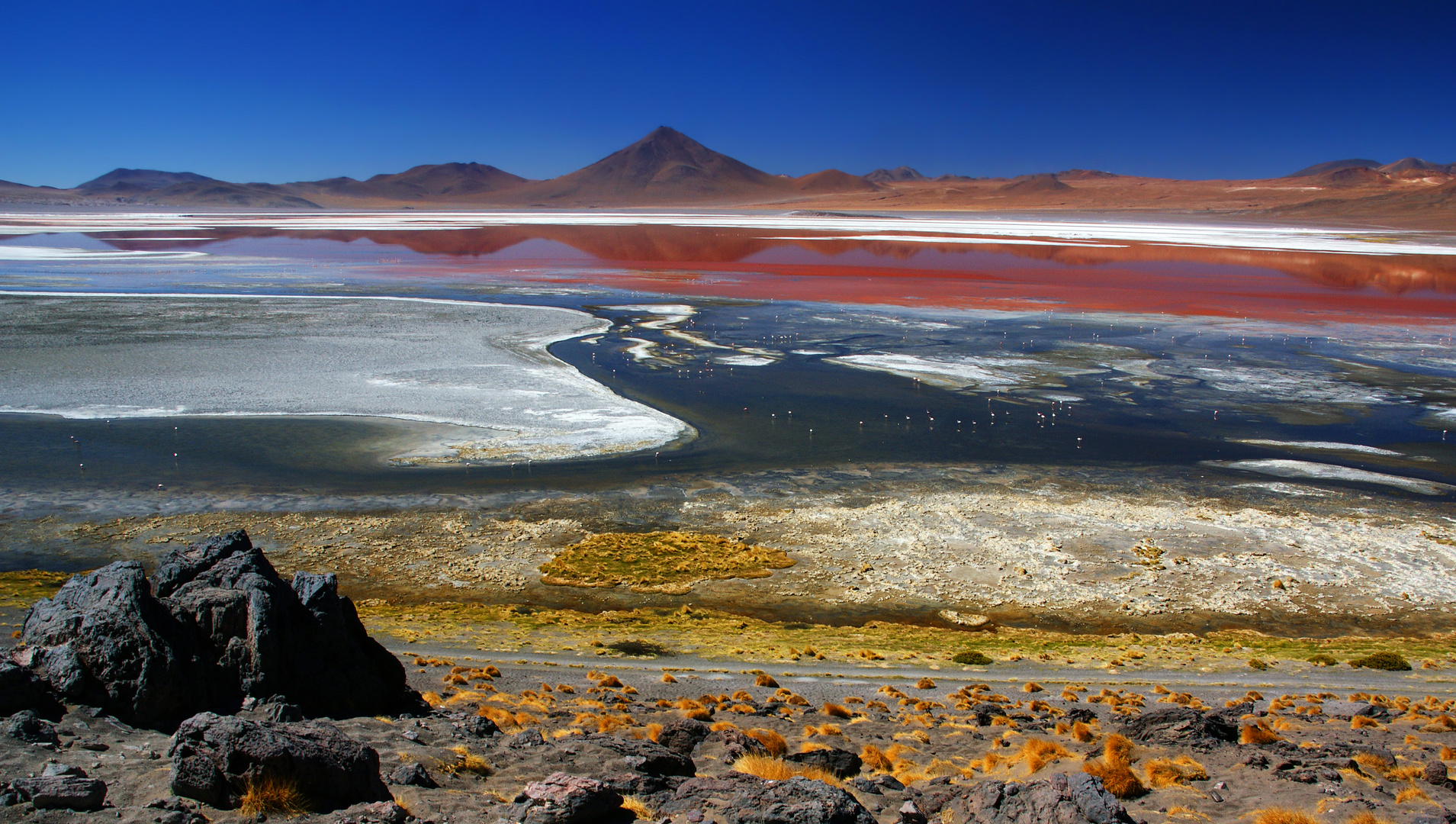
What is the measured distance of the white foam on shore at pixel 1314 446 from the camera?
61.8 feet

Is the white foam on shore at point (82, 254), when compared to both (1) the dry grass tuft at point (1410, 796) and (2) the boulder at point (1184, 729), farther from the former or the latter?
(1) the dry grass tuft at point (1410, 796)

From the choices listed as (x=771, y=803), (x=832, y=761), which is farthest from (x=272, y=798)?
(x=832, y=761)

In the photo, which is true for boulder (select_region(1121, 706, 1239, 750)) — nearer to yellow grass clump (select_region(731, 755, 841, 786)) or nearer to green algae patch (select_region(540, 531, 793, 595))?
yellow grass clump (select_region(731, 755, 841, 786))

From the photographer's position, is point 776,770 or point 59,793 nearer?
point 59,793

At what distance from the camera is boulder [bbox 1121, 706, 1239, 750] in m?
7.24

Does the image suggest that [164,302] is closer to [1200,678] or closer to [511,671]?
[511,671]

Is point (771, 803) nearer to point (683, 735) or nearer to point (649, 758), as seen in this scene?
point (649, 758)

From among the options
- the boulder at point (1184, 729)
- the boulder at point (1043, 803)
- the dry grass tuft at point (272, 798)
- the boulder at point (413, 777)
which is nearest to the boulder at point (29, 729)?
the dry grass tuft at point (272, 798)

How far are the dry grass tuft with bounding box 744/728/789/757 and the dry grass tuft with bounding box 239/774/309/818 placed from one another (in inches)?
137

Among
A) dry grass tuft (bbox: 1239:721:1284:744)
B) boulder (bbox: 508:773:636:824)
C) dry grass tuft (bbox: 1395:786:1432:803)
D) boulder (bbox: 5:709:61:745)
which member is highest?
boulder (bbox: 5:709:61:745)

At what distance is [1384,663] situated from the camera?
10.3 m

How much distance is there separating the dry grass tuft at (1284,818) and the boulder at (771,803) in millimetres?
2513

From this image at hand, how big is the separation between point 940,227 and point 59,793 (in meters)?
101

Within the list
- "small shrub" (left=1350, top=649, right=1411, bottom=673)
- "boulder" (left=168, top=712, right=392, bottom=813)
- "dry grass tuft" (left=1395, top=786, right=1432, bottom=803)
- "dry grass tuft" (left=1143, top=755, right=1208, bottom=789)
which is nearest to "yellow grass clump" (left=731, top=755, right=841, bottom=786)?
"dry grass tuft" (left=1143, top=755, right=1208, bottom=789)
